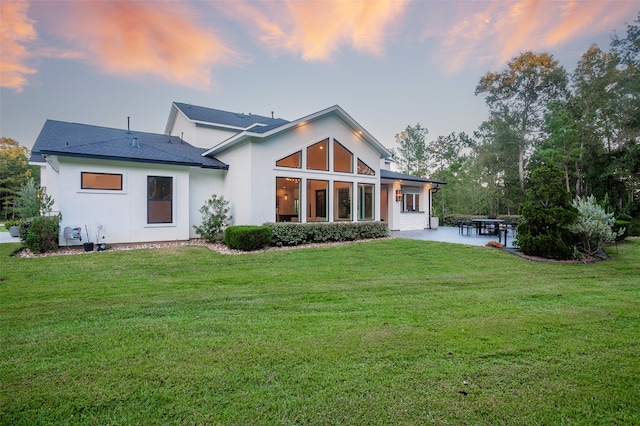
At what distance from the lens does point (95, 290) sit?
17.5 ft

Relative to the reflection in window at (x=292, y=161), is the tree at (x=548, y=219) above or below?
below

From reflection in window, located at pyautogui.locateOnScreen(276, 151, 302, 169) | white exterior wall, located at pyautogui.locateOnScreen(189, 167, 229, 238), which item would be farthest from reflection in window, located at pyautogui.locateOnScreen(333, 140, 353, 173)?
white exterior wall, located at pyautogui.locateOnScreen(189, 167, 229, 238)

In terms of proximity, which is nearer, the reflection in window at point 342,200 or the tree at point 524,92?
the reflection in window at point 342,200

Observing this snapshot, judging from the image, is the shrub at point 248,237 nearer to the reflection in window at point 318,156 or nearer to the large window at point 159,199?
the large window at point 159,199

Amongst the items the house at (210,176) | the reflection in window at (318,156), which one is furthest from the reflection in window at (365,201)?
the reflection in window at (318,156)

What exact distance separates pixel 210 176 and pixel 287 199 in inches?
139

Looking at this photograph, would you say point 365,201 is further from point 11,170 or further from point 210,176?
point 11,170

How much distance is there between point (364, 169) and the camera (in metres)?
14.3

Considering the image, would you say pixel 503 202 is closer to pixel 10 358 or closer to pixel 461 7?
pixel 461 7

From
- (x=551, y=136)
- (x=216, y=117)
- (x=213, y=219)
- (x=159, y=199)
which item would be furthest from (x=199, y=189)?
(x=551, y=136)

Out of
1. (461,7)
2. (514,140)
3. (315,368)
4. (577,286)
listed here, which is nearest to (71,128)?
(315,368)

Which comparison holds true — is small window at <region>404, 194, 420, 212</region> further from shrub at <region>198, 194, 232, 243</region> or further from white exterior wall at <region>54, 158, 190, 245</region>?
white exterior wall at <region>54, 158, 190, 245</region>

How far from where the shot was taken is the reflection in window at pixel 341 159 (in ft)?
44.0

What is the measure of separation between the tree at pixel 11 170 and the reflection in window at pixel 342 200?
103 ft
